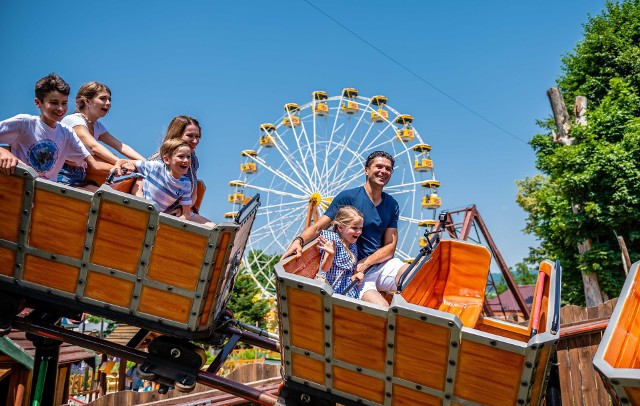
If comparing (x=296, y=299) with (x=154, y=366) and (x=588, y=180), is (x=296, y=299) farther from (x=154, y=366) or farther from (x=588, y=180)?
(x=588, y=180)

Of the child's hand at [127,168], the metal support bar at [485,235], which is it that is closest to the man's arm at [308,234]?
the child's hand at [127,168]

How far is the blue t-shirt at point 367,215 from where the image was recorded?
3.83 meters

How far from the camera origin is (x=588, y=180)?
12180 mm

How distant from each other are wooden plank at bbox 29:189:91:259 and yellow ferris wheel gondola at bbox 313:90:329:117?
60.7 ft

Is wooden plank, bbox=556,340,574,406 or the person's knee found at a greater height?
the person's knee

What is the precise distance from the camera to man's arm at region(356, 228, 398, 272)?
368 cm

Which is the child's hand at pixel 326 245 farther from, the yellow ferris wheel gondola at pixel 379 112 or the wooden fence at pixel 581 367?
the yellow ferris wheel gondola at pixel 379 112

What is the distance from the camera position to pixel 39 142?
3148mm

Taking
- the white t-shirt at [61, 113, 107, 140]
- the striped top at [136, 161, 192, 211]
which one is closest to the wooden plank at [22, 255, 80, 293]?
the striped top at [136, 161, 192, 211]

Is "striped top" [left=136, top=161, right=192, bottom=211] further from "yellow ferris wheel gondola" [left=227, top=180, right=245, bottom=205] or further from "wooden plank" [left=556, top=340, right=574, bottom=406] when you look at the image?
"yellow ferris wheel gondola" [left=227, top=180, right=245, bottom=205]

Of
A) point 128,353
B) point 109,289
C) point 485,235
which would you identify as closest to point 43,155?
point 109,289

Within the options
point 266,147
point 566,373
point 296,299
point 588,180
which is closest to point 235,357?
point 266,147

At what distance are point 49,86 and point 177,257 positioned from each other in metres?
1.35

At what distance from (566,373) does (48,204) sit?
3937 millimetres
